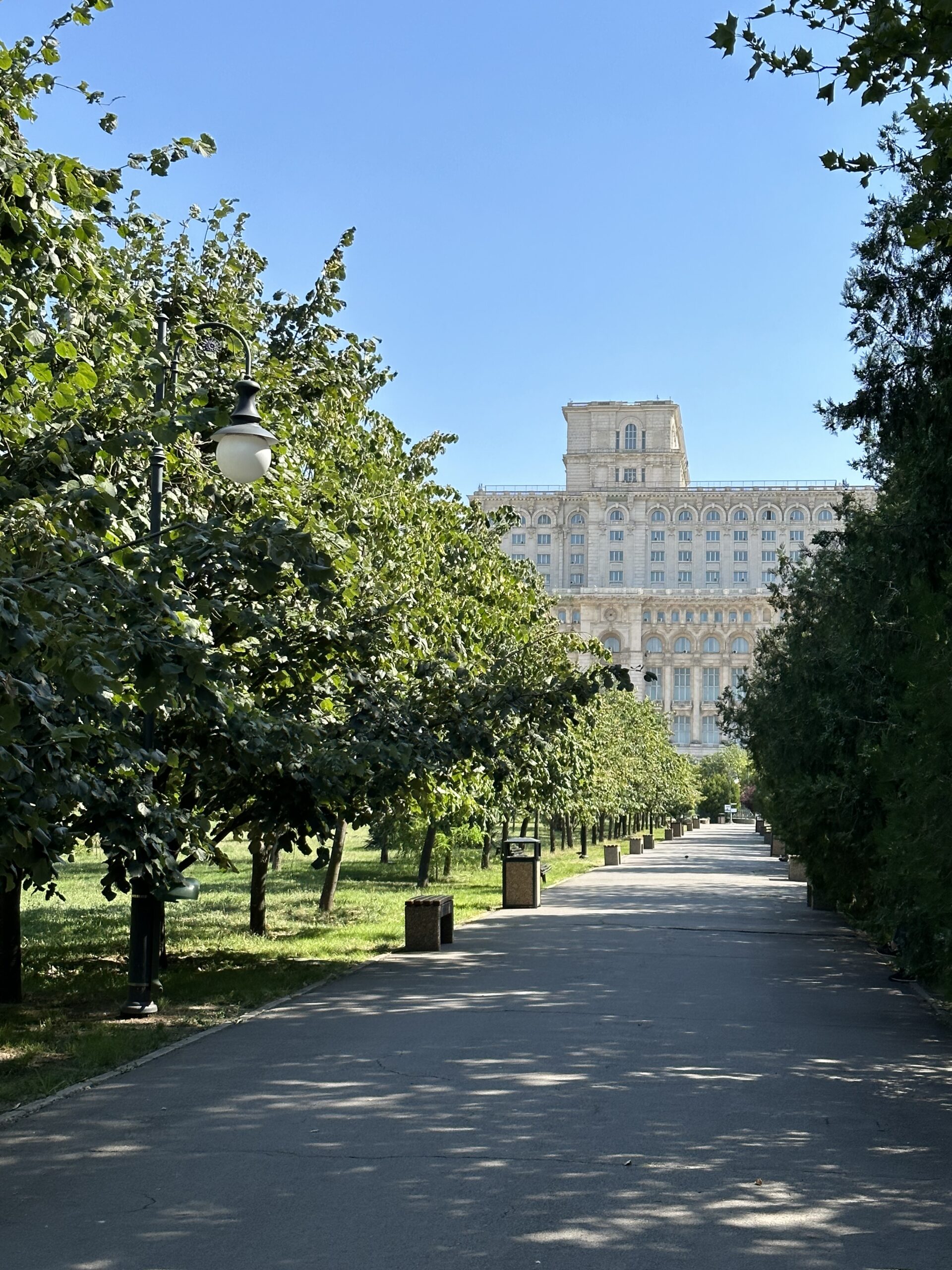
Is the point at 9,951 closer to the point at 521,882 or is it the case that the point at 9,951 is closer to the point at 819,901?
the point at 521,882

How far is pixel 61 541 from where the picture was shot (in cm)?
617

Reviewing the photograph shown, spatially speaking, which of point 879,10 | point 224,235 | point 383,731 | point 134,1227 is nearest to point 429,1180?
point 134,1227

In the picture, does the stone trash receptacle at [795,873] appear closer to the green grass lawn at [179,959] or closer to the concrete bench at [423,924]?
the green grass lawn at [179,959]

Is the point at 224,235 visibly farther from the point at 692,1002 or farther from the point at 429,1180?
the point at 429,1180

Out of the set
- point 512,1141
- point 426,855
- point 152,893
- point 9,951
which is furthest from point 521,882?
point 512,1141

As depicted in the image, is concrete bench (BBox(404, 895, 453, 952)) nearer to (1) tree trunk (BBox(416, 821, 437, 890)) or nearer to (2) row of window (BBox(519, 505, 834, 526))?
(1) tree trunk (BBox(416, 821, 437, 890))

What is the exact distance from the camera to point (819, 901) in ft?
91.9

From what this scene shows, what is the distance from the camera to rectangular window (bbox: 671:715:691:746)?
160 metres

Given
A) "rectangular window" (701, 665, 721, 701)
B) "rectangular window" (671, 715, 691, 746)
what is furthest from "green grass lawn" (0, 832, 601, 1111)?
"rectangular window" (701, 665, 721, 701)

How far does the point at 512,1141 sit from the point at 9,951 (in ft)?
25.2

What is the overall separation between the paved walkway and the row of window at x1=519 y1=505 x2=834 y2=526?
500 feet

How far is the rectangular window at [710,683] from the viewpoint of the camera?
16262cm

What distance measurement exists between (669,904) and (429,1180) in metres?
21.4

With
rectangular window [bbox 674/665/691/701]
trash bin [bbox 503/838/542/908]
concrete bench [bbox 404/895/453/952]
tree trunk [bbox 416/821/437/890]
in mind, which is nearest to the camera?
concrete bench [bbox 404/895/453/952]
